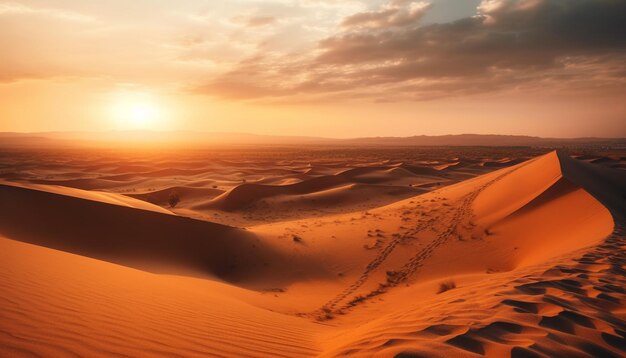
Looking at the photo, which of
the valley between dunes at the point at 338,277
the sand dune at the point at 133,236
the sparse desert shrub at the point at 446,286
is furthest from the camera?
the sand dune at the point at 133,236

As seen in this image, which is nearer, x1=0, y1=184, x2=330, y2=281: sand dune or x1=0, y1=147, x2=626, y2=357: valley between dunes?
x1=0, y1=147, x2=626, y2=357: valley between dunes

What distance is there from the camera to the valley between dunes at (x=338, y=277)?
3.20 m

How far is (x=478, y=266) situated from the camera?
27.9 ft

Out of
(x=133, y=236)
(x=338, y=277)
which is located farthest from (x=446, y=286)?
(x=133, y=236)

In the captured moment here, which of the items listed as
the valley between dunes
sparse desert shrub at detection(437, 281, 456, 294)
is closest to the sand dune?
the valley between dunes

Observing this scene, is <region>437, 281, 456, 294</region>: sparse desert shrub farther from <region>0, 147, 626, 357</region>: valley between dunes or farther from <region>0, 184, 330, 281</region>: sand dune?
<region>0, 184, 330, 281</region>: sand dune

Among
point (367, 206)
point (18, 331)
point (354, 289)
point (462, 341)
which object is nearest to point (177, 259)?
point (354, 289)

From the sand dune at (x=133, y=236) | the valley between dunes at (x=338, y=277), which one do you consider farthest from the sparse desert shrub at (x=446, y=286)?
the sand dune at (x=133, y=236)

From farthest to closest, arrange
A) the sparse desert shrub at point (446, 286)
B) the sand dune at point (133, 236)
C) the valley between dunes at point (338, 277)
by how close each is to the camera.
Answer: the sand dune at point (133, 236), the sparse desert shrub at point (446, 286), the valley between dunes at point (338, 277)

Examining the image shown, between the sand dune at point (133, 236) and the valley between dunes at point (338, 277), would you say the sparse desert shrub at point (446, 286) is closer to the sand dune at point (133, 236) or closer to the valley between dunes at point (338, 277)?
the valley between dunes at point (338, 277)

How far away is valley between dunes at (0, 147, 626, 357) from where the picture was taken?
3203 millimetres

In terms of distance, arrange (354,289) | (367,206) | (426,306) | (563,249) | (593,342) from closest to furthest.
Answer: (593,342) < (426,306) < (563,249) < (354,289) < (367,206)

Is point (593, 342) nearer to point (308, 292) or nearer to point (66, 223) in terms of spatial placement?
point (308, 292)

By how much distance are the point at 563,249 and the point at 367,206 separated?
1448 centimetres
